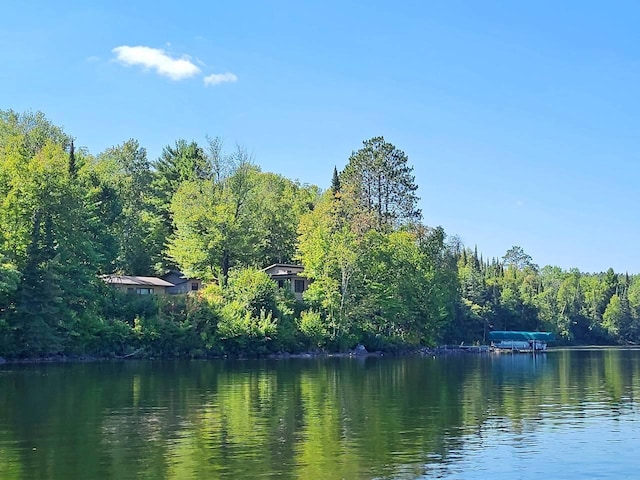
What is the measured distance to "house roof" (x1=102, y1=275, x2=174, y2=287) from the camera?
3169 inches

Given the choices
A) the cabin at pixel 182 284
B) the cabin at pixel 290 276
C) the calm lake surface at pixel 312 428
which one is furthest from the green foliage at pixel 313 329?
the calm lake surface at pixel 312 428

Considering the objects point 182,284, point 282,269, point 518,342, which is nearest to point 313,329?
point 282,269

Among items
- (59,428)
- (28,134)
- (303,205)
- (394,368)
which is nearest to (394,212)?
(303,205)

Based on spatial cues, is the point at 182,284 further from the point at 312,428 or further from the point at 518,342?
the point at 312,428

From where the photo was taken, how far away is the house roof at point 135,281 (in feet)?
264

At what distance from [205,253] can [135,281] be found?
9265 millimetres

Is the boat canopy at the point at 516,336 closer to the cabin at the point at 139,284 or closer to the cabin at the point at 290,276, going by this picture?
the cabin at the point at 290,276

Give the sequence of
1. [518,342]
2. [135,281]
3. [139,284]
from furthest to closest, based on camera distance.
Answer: [518,342]
[135,281]
[139,284]

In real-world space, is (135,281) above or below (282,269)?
below

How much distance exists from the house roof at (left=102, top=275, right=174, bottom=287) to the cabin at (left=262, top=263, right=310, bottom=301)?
514 inches

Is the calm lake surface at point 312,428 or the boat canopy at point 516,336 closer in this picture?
the calm lake surface at point 312,428

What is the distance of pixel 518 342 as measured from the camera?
382ft

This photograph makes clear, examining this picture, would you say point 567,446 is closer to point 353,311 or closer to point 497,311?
point 353,311

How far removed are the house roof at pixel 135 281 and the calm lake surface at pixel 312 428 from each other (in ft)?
112
